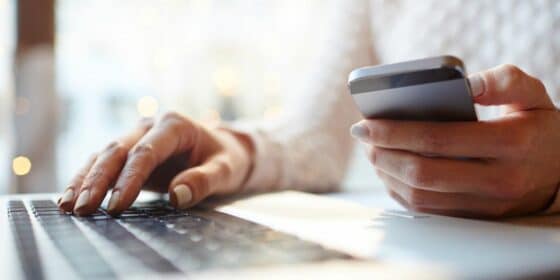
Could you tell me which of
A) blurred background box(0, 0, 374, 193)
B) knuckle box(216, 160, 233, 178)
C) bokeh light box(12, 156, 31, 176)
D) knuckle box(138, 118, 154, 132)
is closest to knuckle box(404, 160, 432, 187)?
knuckle box(216, 160, 233, 178)

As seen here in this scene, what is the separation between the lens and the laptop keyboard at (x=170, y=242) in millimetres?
294

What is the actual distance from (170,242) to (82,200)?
20 centimetres

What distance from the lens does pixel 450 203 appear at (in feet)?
1.67

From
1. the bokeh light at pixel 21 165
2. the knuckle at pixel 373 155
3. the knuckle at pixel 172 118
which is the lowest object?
the bokeh light at pixel 21 165

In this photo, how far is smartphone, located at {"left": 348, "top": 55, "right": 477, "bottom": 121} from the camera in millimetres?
399

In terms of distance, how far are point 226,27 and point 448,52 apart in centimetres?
102

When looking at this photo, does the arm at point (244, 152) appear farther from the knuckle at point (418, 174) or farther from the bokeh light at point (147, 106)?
the bokeh light at point (147, 106)

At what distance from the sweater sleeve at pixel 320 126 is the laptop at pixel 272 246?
331 mm

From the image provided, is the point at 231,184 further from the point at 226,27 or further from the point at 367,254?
the point at 226,27

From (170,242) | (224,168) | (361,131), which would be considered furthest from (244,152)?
(170,242)

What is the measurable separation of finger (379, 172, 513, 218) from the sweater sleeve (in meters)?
0.29

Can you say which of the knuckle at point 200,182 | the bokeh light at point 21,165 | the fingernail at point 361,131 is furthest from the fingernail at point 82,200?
the bokeh light at point 21,165

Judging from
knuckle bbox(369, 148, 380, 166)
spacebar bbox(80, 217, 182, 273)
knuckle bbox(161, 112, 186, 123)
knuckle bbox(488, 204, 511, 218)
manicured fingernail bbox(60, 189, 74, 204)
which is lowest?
manicured fingernail bbox(60, 189, 74, 204)

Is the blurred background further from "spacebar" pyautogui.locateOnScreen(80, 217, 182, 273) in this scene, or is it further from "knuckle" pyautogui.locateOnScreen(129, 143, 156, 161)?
"spacebar" pyautogui.locateOnScreen(80, 217, 182, 273)
